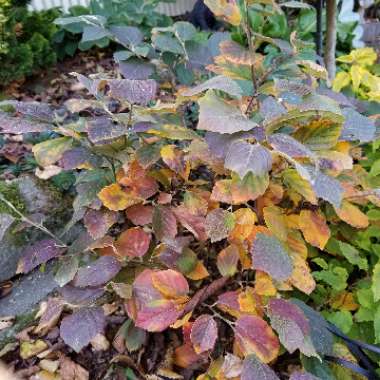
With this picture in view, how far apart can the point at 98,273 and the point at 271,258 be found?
1.49ft

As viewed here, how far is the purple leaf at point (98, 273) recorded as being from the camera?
4.05ft

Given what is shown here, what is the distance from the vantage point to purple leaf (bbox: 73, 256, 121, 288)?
124 cm

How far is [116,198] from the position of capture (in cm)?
131

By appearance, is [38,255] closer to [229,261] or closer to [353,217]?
[229,261]

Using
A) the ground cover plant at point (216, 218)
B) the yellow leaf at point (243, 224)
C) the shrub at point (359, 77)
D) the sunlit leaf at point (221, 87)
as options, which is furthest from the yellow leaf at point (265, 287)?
the shrub at point (359, 77)

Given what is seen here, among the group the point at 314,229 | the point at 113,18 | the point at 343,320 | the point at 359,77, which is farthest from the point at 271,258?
the point at 113,18

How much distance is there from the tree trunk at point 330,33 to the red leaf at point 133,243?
1.41m

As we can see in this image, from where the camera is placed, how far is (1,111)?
1257 mm

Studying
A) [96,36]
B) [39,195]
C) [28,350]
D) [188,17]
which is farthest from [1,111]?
[188,17]

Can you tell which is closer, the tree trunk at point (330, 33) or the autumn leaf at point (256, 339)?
the autumn leaf at point (256, 339)

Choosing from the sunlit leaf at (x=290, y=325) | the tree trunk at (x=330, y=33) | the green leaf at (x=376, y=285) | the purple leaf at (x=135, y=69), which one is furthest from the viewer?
the tree trunk at (x=330, y=33)

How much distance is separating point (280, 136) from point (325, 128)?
0.19 m

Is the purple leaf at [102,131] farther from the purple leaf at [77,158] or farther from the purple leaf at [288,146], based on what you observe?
the purple leaf at [288,146]

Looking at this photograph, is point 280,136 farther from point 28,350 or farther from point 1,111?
point 28,350
